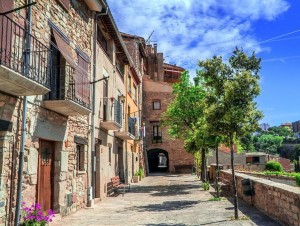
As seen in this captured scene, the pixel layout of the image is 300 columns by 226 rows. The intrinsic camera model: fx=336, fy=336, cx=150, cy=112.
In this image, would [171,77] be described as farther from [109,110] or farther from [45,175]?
[45,175]

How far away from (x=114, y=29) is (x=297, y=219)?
468 inches

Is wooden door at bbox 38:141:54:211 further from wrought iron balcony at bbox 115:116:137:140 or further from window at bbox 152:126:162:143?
window at bbox 152:126:162:143

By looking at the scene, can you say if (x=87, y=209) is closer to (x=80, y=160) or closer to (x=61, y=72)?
(x=80, y=160)

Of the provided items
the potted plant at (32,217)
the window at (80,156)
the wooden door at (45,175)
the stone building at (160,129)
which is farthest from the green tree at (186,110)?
the potted plant at (32,217)

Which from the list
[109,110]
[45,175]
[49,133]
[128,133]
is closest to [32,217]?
[45,175]

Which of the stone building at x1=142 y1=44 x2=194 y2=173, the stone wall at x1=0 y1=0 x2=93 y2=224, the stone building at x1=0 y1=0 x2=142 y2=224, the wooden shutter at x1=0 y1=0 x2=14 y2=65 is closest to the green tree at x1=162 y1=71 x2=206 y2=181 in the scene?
the stone building at x1=0 y1=0 x2=142 y2=224

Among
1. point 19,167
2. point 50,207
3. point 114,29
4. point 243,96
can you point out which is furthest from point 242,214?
point 114,29

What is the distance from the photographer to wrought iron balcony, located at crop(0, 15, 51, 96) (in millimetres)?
5756

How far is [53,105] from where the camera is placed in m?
8.26

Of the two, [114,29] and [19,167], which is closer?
[19,167]

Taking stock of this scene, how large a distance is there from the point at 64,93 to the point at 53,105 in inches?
32.0

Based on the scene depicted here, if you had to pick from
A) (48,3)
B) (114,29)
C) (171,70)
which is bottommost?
(48,3)

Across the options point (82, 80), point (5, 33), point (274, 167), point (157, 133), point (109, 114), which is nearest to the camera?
point (5, 33)

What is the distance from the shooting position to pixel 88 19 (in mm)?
12195
